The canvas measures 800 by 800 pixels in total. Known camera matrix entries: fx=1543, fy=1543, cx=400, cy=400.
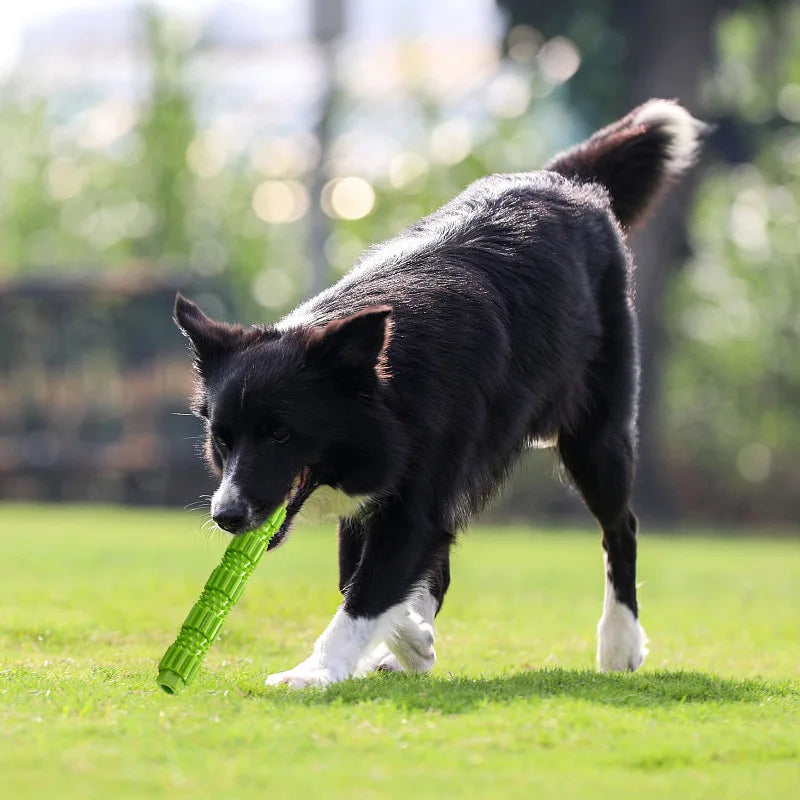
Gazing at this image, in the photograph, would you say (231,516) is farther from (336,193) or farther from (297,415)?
(336,193)

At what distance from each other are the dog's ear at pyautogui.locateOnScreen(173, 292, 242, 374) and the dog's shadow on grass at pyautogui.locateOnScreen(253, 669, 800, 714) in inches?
53.1

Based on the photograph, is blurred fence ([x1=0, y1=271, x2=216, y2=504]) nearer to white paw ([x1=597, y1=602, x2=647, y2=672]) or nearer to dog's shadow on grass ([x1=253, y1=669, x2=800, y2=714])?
white paw ([x1=597, y1=602, x2=647, y2=672])

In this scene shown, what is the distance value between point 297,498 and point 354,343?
68 centimetres

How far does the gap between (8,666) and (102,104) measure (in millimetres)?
31771

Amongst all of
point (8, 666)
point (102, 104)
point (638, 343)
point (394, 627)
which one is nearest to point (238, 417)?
point (394, 627)

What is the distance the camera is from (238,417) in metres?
5.77

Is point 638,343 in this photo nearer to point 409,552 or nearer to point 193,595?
point 409,552

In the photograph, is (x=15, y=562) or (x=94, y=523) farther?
(x=94, y=523)

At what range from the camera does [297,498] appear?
601 centimetres

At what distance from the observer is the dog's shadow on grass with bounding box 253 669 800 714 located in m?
5.25

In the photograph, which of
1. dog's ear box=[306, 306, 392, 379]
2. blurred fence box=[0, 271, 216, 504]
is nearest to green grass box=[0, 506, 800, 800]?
dog's ear box=[306, 306, 392, 379]

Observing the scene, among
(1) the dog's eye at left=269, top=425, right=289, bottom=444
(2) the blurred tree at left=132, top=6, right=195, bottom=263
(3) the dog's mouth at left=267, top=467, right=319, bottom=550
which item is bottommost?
(2) the blurred tree at left=132, top=6, right=195, bottom=263

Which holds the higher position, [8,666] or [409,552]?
[409,552]

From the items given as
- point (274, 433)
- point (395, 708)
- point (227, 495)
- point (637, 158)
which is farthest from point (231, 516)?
point (637, 158)
